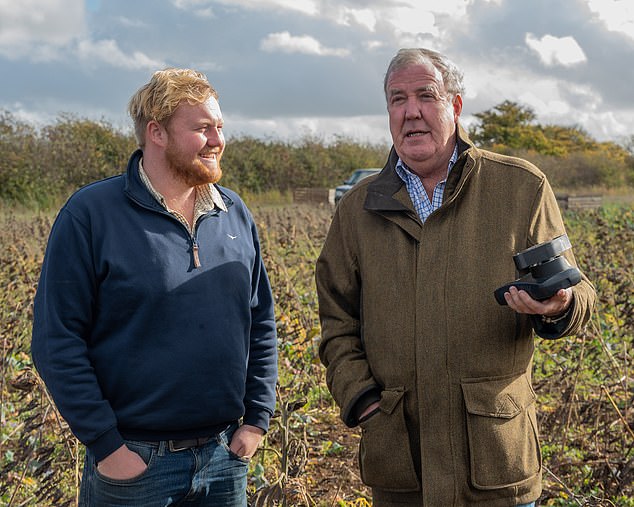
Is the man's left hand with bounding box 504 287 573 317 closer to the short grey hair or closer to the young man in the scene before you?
the short grey hair

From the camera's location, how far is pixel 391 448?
2578 millimetres

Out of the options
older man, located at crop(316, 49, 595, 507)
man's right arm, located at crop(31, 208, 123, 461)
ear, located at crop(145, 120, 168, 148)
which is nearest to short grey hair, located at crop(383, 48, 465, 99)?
older man, located at crop(316, 49, 595, 507)

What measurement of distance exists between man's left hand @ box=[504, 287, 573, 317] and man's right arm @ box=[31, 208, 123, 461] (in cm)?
121

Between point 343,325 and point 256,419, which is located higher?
point 343,325

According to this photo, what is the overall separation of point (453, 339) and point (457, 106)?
2.61 ft

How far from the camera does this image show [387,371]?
2586mm

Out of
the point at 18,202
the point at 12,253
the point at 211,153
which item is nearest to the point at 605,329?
the point at 12,253

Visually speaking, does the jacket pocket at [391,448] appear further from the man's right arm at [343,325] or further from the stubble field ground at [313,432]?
the stubble field ground at [313,432]

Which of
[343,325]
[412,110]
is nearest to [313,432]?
[343,325]

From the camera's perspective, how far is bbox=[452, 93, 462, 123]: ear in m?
2.74

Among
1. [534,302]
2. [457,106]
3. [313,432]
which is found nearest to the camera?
[534,302]

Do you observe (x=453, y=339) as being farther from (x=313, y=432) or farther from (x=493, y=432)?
(x=313, y=432)

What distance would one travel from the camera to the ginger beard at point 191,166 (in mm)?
2646

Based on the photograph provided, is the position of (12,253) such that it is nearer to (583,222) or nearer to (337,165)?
(583,222)
